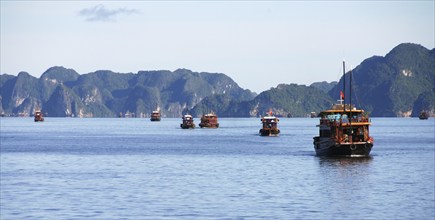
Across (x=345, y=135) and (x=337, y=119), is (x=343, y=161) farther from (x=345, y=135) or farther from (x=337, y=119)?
(x=337, y=119)

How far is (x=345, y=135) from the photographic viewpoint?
101250mm

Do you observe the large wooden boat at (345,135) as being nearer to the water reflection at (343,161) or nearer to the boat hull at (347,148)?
the boat hull at (347,148)

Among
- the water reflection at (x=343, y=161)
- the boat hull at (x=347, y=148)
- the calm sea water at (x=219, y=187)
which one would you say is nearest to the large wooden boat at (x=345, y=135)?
the boat hull at (x=347, y=148)

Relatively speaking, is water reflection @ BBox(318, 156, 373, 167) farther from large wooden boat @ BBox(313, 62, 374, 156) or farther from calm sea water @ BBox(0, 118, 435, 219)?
large wooden boat @ BBox(313, 62, 374, 156)

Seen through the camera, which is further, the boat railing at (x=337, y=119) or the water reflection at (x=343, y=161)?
the boat railing at (x=337, y=119)

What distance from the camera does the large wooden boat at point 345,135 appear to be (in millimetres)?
100688

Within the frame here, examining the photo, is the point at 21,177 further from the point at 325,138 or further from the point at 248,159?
the point at 325,138

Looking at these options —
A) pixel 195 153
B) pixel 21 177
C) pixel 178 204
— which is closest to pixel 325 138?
pixel 195 153

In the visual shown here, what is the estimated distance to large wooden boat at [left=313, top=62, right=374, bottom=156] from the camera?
330 ft

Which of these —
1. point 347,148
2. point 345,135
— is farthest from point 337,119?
point 347,148

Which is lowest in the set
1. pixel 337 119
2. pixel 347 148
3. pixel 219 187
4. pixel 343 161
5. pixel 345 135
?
pixel 219 187

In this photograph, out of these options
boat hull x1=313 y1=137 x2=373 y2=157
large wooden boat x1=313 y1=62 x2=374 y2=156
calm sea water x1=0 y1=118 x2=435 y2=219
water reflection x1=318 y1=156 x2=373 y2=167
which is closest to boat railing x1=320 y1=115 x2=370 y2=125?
large wooden boat x1=313 y1=62 x2=374 y2=156

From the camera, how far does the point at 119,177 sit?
261ft

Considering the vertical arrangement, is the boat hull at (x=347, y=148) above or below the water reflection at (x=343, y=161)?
above
